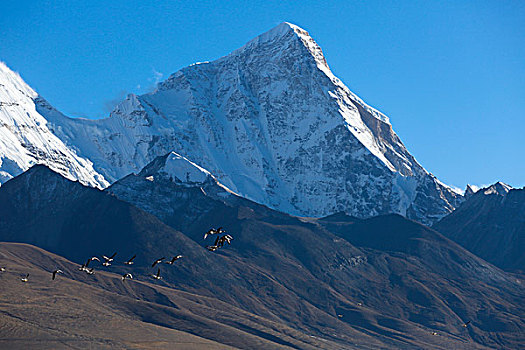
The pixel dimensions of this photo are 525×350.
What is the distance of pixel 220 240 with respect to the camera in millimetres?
113750

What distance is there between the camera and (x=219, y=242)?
4471 inches

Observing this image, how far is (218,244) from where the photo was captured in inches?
4611

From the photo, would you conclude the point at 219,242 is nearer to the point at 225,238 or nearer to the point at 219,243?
the point at 219,243

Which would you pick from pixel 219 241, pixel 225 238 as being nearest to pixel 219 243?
pixel 219 241

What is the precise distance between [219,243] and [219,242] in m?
0.51

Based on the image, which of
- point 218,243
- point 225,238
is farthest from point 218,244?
point 225,238

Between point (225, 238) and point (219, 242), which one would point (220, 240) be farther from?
point (225, 238)

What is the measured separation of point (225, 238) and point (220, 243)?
3.80 m

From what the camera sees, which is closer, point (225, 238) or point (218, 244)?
point (225, 238)

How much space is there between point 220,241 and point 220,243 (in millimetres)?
2067

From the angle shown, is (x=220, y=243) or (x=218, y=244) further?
(x=218, y=244)

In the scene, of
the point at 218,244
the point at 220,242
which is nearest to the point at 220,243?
the point at 220,242

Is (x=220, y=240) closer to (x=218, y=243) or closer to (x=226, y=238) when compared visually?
(x=218, y=243)

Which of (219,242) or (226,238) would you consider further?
(219,242)
